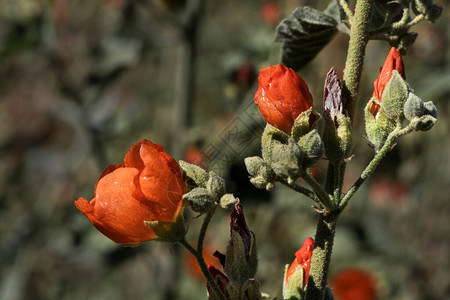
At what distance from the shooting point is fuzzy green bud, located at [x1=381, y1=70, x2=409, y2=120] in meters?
1.02

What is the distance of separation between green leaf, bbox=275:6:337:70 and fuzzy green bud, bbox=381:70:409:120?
27 cm

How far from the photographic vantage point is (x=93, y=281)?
4.76m

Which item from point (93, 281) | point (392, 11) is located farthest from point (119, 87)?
point (392, 11)

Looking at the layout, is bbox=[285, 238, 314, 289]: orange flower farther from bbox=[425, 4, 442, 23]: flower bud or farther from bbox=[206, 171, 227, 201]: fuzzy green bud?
bbox=[425, 4, 442, 23]: flower bud

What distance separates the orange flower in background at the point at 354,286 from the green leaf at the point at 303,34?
220cm

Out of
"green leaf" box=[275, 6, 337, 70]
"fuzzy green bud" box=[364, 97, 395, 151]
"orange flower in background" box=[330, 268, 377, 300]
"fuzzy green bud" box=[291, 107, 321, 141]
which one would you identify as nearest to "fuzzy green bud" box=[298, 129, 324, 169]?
"fuzzy green bud" box=[291, 107, 321, 141]

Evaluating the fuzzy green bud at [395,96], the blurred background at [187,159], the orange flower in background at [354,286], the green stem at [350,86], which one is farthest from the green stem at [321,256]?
the orange flower in background at [354,286]

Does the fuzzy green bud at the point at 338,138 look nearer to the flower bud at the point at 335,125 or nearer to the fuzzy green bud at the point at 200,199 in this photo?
the flower bud at the point at 335,125

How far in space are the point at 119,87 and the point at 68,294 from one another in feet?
9.19

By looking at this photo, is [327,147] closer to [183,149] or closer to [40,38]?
[183,149]

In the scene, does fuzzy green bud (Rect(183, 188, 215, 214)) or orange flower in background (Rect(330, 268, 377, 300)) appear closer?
fuzzy green bud (Rect(183, 188, 215, 214))

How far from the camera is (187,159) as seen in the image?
9.51ft

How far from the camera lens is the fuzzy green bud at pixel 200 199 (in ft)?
3.31

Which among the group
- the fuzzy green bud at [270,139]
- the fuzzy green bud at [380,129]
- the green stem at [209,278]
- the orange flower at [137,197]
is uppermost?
the fuzzy green bud at [380,129]
